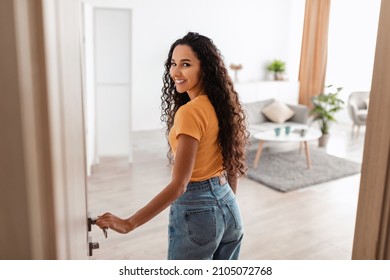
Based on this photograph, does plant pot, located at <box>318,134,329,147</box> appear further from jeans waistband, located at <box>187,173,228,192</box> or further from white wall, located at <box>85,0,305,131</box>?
jeans waistband, located at <box>187,173,228,192</box>

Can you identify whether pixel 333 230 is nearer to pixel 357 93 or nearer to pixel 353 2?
pixel 357 93

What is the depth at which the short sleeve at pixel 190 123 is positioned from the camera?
124cm

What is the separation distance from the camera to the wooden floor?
3037 millimetres

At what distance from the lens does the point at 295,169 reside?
4.93 m

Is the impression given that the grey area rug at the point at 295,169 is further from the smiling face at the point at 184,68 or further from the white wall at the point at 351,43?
the smiling face at the point at 184,68

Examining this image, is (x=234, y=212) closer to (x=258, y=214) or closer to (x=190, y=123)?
(x=190, y=123)

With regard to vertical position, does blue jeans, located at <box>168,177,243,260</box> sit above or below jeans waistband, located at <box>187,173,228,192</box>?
below

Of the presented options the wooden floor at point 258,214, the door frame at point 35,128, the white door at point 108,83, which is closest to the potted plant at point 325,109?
the wooden floor at point 258,214

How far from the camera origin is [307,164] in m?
5.10

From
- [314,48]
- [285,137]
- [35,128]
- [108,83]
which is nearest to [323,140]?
[285,137]

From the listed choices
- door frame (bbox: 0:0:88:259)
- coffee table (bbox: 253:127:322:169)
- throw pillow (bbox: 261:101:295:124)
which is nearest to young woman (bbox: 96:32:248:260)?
door frame (bbox: 0:0:88:259)

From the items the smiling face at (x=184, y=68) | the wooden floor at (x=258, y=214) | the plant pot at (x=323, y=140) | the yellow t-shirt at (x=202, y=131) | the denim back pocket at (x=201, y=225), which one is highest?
the smiling face at (x=184, y=68)

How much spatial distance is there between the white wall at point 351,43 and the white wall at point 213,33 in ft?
2.56

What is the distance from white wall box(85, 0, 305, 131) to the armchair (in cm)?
183
